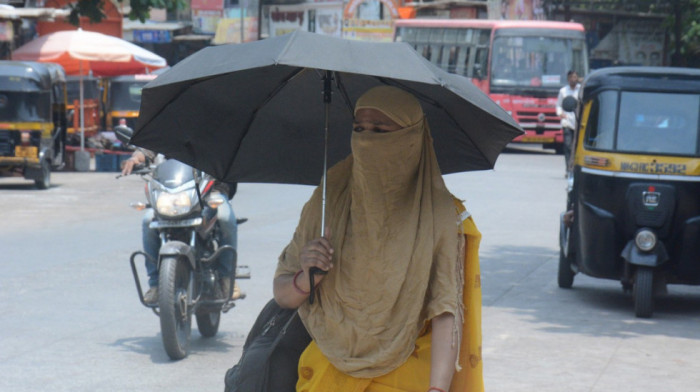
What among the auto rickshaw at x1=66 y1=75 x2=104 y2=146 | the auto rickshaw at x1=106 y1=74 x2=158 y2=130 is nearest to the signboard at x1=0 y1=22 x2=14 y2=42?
the auto rickshaw at x1=66 y1=75 x2=104 y2=146

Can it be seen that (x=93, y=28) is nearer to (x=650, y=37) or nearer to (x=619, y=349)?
(x=650, y=37)

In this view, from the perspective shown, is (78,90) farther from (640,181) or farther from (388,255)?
(388,255)

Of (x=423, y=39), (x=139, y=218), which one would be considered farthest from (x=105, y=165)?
(x=423, y=39)

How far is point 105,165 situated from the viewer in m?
20.0

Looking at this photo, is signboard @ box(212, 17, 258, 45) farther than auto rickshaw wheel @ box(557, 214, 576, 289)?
Yes

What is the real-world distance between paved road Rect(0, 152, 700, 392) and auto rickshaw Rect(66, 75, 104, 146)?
26.3ft

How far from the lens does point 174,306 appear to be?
6.14 meters

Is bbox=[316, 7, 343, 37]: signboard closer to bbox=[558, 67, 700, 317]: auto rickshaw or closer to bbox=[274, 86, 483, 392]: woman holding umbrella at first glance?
bbox=[558, 67, 700, 317]: auto rickshaw

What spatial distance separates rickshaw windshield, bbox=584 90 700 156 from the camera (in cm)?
816

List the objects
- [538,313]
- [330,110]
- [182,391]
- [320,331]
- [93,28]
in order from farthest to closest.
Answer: [93,28] < [538,313] < [182,391] < [330,110] < [320,331]

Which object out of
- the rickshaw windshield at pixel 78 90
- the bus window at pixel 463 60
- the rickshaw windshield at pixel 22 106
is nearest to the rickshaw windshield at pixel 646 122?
the rickshaw windshield at pixel 22 106

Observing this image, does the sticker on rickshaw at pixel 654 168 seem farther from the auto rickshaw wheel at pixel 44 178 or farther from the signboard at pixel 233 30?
the signboard at pixel 233 30

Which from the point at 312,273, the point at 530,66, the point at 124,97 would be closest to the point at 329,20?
the point at 530,66

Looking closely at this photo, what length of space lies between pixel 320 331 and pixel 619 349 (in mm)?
4495
